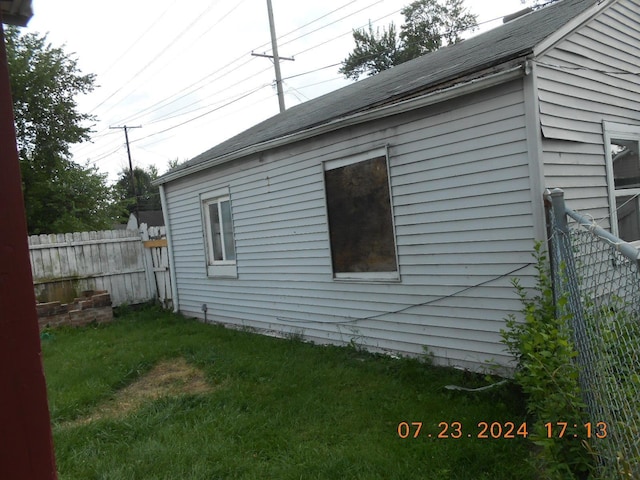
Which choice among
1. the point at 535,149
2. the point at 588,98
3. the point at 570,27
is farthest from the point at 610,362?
the point at 570,27

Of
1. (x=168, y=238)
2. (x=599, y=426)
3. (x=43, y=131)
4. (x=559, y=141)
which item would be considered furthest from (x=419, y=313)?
(x=43, y=131)

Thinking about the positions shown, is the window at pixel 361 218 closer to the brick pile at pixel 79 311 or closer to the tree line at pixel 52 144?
the brick pile at pixel 79 311

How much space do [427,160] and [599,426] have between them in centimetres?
325

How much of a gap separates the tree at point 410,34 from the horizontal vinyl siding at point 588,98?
95.0ft

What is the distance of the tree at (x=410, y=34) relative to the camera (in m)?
33.2

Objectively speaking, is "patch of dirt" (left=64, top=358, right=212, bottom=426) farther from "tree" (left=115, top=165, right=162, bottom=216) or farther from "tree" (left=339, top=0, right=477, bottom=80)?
"tree" (left=115, top=165, right=162, bottom=216)

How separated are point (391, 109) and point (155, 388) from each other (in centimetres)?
412

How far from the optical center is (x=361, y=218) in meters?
6.03

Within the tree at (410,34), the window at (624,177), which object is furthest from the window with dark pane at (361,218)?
the tree at (410,34)

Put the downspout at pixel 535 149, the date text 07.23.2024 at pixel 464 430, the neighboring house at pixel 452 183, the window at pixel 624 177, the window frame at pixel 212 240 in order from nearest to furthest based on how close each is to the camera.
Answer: the date text 07.23.2024 at pixel 464 430, the downspout at pixel 535 149, the neighboring house at pixel 452 183, the window at pixel 624 177, the window frame at pixel 212 240

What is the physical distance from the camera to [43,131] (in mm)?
20250

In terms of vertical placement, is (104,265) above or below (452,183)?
below

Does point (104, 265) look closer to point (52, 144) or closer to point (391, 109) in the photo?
point (391, 109)

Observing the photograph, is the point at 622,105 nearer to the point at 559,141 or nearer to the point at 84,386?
the point at 559,141
